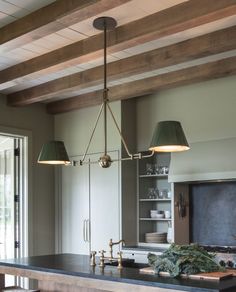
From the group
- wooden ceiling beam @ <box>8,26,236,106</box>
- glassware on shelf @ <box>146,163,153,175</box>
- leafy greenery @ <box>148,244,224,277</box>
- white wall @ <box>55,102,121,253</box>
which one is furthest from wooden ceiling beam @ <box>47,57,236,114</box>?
leafy greenery @ <box>148,244,224,277</box>

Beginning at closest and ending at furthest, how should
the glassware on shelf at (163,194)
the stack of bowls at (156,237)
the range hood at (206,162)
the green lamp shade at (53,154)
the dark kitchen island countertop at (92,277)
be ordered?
the dark kitchen island countertop at (92,277), the green lamp shade at (53,154), the range hood at (206,162), the stack of bowls at (156,237), the glassware on shelf at (163,194)

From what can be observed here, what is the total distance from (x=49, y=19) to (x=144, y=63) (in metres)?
1.39

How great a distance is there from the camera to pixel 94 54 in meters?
4.02

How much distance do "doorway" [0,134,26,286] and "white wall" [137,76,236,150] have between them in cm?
170

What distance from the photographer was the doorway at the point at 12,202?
607cm

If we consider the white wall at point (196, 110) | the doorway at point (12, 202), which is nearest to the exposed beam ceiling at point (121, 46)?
the white wall at point (196, 110)

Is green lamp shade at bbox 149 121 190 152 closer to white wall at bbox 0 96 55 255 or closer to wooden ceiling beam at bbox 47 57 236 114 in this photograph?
wooden ceiling beam at bbox 47 57 236 114

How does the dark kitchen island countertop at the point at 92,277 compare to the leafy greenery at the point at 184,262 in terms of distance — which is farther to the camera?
the leafy greenery at the point at 184,262

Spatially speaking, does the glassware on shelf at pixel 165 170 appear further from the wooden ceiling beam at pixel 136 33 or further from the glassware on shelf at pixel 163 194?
the wooden ceiling beam at pixel 136 33

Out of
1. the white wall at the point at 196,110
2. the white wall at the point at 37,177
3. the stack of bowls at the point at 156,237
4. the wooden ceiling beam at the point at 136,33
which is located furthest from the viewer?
the white wall at the point at 37,177

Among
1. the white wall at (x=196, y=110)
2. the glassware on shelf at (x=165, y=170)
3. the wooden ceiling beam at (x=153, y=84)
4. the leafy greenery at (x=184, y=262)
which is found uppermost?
the wooden ceiling beam at (x=153, y=84)

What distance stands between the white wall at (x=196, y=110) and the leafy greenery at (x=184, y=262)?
2.25 meters

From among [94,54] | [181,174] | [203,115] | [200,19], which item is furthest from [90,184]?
[200,19]

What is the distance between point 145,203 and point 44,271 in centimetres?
258
